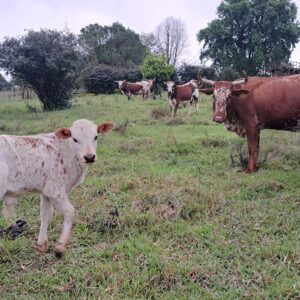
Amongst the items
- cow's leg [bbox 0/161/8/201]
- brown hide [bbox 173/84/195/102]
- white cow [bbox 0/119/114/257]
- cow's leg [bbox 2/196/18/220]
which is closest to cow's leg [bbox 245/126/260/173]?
white cow [bbox 0/119/114/257]

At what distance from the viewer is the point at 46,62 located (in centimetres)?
1755

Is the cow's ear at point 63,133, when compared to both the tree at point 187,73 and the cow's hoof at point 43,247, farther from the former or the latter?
the tree at point 187,73

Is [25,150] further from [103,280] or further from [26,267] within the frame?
[103,280]

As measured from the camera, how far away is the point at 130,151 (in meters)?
→ 8.72

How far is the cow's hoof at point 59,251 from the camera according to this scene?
402cm

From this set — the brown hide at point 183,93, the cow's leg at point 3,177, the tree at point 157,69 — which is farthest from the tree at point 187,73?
the cow's leg at point 3,177

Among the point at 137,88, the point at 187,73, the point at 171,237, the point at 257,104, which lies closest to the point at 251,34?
the point at 187,73

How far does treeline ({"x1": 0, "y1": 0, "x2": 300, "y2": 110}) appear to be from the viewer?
17.9m

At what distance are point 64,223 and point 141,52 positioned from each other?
45508 millimetres

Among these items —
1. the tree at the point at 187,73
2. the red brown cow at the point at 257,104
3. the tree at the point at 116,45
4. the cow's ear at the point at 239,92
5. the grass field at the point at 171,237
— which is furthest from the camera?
the tree at the point at 116,45

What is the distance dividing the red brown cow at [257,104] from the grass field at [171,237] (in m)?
0.56

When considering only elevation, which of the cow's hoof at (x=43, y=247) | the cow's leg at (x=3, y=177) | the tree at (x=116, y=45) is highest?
the tree at (x=116, y=45)

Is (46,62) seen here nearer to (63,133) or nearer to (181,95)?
(181,95)

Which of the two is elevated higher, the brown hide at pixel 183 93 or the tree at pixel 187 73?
the tree at pixel 187 73
